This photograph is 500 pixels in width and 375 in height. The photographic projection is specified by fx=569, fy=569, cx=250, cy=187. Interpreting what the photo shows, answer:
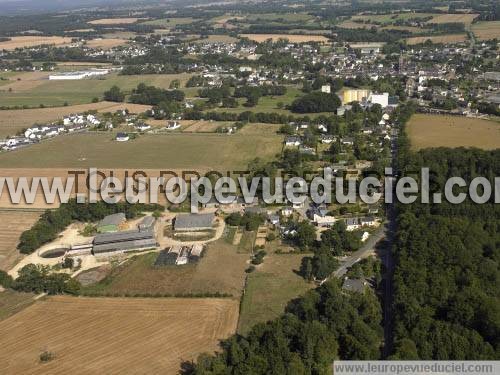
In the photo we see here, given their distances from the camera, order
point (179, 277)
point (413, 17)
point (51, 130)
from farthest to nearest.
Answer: point (413, 17) < point (51, 130) < point (179, 277)

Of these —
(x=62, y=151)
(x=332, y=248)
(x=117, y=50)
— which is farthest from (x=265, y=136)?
(x=117, y=50)

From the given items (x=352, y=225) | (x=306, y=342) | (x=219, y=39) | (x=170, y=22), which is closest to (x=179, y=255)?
(x=352, y=225)

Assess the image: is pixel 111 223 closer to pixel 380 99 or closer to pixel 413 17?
pixel 380 99

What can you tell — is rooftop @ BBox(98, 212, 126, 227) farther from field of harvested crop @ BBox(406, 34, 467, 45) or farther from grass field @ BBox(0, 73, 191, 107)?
field of harvested crop @ BBox(406, 34, 467, 45)

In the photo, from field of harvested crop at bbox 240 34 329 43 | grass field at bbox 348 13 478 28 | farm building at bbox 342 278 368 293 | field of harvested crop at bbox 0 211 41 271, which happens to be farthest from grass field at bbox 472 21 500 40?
field of harvested crop at bbox 0 211 41 271

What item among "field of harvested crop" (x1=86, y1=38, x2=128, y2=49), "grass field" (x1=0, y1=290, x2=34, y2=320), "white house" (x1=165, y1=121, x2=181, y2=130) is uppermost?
"grass field" (x1=0, y1=290, x2=34, y2=320)

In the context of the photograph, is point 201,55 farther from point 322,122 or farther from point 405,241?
point 405,241

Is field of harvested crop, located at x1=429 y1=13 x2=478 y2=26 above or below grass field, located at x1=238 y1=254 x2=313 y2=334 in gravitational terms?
above
